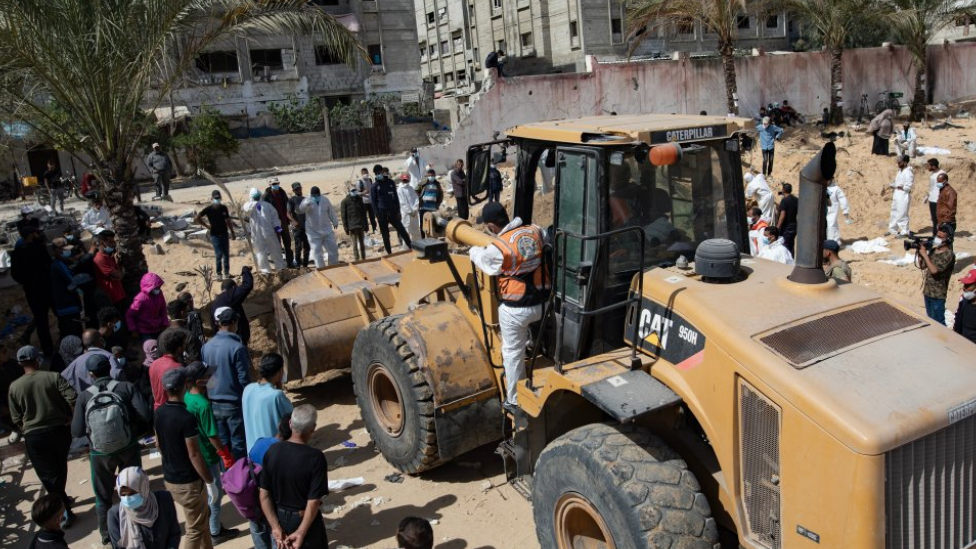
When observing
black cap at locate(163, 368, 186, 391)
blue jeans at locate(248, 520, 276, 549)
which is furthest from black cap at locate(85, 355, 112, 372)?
blue jeans at locate(248, 520, 276, 549)

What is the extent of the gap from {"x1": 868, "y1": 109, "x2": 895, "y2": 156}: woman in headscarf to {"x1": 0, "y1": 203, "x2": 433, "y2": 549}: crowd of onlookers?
1627 cm

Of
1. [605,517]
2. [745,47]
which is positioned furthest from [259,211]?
[745,47]

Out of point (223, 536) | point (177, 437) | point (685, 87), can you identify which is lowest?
point (223, 536)

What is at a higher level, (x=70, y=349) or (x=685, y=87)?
(x=685, y=87)

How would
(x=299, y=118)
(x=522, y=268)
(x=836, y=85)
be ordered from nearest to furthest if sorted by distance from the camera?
(x=522, y=268) → (x=836, y=85) → (x=299, y=118)

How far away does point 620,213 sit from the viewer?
174 inches

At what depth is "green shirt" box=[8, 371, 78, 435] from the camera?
568 cm

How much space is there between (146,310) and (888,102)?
26306mm

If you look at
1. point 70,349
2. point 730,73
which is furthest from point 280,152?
point 70,349

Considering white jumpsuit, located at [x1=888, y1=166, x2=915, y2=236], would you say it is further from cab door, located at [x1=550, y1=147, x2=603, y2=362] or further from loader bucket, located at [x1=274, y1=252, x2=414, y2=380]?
cab door, located at [x1=550, y1=147, x2=603, y2=362]

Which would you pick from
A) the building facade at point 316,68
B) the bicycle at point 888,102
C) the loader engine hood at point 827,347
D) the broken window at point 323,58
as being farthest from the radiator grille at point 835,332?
the broken window at point 323,58

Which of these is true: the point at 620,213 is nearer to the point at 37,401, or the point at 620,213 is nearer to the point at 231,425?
the point at 231,425

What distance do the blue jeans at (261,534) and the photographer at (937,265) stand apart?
23.0 feet

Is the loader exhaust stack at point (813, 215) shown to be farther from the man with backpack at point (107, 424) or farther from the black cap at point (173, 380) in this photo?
the man with backpack at point (107, 424)
